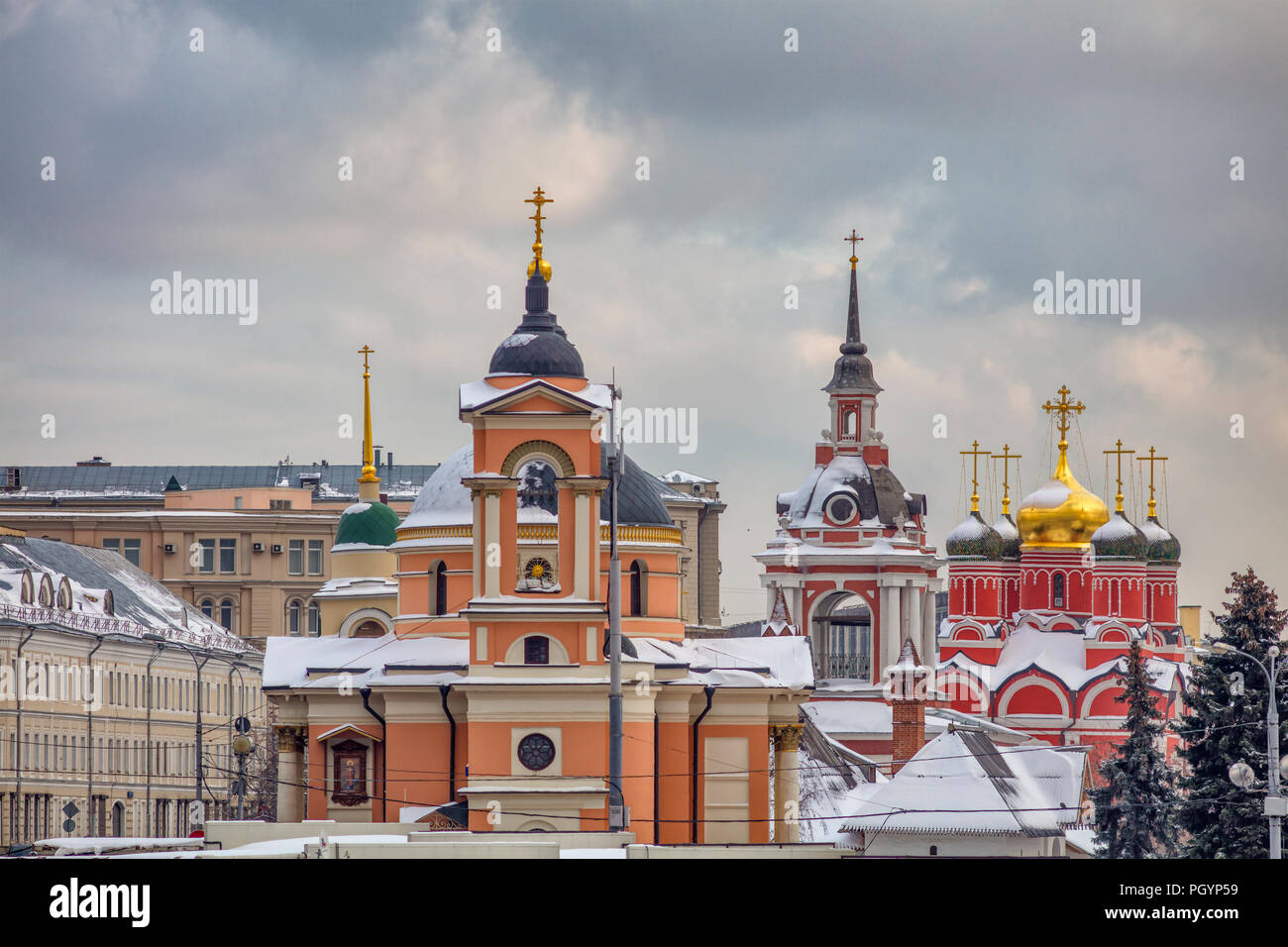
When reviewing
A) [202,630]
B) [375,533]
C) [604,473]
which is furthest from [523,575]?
[202,630]

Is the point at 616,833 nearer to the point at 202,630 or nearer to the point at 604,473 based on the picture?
the point at 604,473

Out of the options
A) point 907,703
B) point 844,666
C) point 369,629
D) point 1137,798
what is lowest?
point 1137,798

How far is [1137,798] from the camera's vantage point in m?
60.3

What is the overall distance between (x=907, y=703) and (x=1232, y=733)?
29.3 meters

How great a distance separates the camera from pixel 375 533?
207 feet

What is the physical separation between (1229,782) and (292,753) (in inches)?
723

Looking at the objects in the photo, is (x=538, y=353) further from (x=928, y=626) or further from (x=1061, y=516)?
(x=1061, y=516)

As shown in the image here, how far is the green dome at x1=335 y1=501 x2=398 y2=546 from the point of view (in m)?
62.9

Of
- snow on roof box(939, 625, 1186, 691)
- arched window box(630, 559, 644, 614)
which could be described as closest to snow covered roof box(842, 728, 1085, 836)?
arched window box(630, 559, 644, 614)

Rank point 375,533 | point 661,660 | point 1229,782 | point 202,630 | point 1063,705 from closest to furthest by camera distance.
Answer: point 1229,782, point 661,660, point 375,533, point 202,630, point 1063,705

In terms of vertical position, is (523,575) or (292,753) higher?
(523,575)

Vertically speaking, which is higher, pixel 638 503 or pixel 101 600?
pixel 638 503

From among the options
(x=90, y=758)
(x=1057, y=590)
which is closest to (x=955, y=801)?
(x=90, y=758)

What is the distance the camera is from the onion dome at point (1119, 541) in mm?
107438
